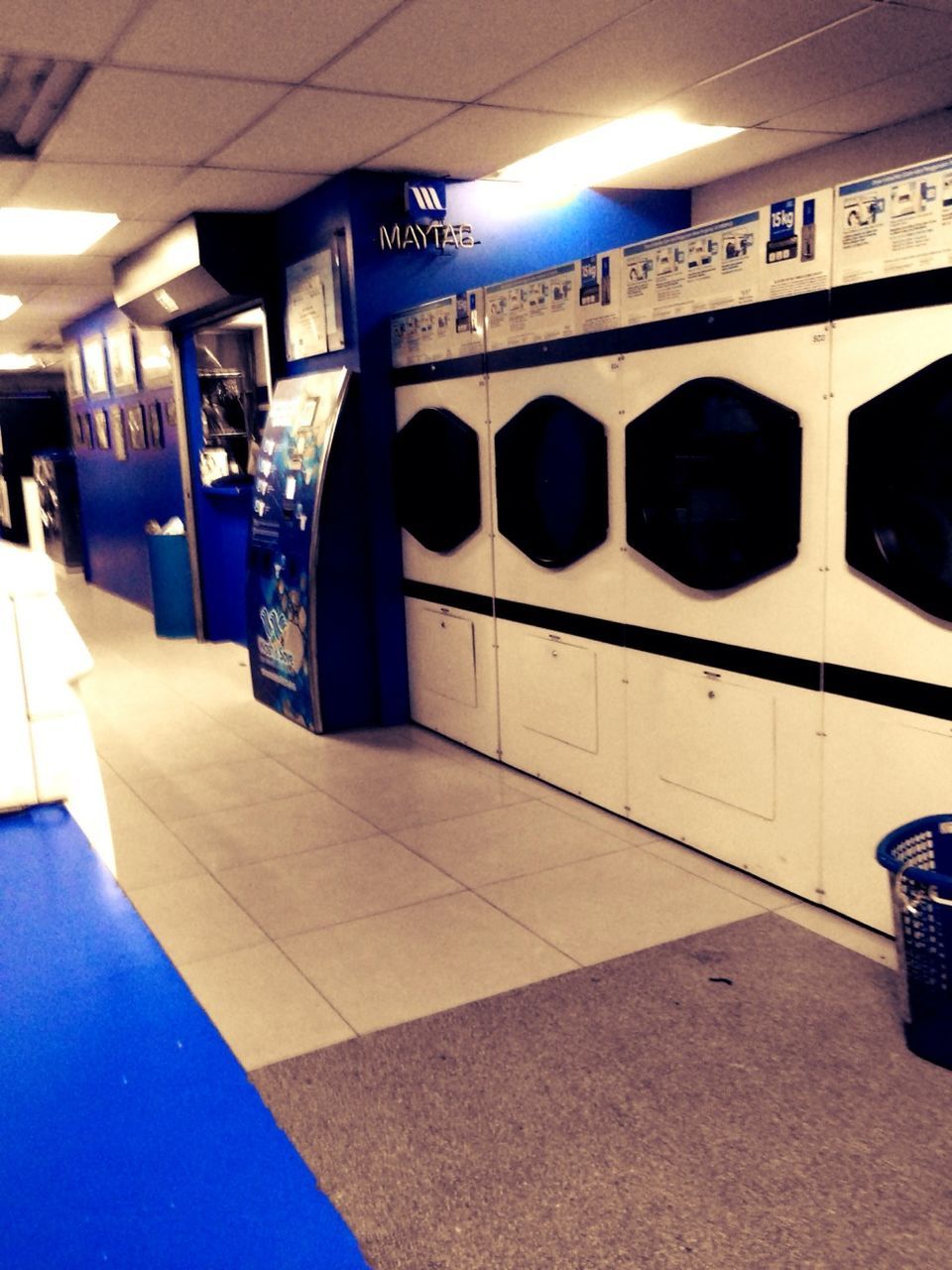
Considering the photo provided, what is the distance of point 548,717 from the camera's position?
13.7 ft

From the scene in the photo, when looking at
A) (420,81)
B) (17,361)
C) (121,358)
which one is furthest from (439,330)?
(17,361)

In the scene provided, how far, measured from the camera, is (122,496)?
9.18 metres

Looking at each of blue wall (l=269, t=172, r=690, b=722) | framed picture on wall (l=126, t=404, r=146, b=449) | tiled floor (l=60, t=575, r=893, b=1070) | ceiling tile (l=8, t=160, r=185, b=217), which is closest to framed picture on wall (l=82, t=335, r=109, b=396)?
framed picture on wall (l=126, t=404, r=146, b=449)

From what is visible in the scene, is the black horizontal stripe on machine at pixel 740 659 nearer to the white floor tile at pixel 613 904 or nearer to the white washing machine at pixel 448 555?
the white washing machine at pixel 448 555

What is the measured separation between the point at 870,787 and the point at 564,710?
4.59ft

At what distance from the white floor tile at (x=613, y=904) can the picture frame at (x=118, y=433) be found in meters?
6.63

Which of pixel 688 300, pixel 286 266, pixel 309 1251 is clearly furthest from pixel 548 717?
pixel 309 1251

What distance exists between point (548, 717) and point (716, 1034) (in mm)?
1827

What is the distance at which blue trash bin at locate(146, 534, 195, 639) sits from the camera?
7422mm

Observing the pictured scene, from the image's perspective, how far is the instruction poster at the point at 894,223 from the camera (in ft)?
8.20

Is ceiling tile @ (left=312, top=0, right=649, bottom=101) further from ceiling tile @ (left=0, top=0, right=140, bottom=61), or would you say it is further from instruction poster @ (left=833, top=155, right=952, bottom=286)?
instruction poster @ (left=833, top=155, right=952, bottom=286)

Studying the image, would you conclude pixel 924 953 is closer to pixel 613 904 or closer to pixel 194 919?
pixel 613 904

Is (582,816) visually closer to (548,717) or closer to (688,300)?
(548,717)

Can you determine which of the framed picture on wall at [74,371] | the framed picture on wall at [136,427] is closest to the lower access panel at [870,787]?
the framed picture on wall at [136,427]
